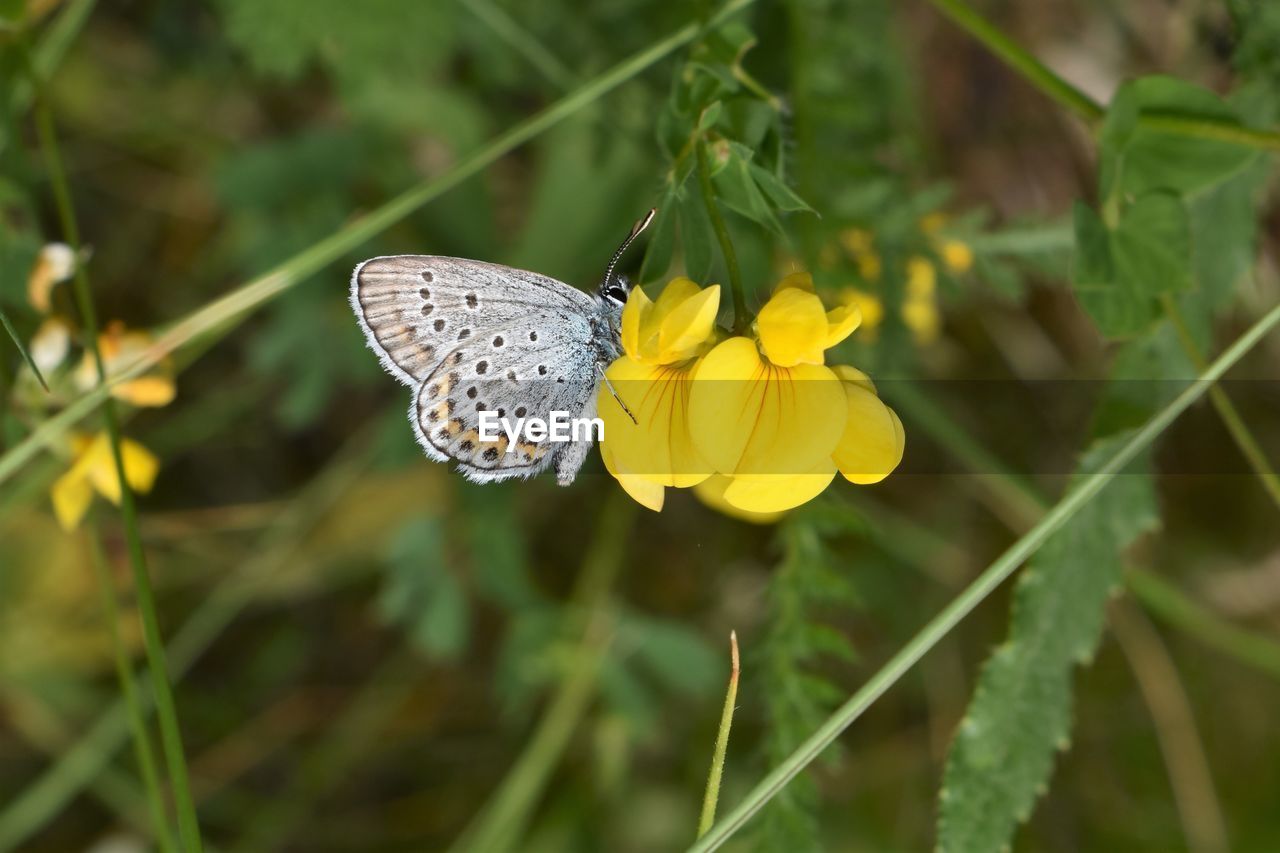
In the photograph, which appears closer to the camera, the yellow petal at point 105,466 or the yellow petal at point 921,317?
the yellow petal at point 105,466

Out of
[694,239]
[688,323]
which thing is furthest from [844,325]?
[694,239]

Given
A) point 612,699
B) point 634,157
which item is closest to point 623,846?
point 612,699

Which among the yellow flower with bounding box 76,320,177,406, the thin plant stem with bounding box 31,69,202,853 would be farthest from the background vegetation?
the thin plant stem with bounding box 31,69,202,853

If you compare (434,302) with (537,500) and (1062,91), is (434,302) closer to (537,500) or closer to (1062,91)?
(1062,91)

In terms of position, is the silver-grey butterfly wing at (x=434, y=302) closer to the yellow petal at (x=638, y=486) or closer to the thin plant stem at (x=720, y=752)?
the yellow petal at (x=638, y=486)

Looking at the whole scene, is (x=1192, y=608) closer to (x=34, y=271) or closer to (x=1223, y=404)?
(x=1223, y=404)

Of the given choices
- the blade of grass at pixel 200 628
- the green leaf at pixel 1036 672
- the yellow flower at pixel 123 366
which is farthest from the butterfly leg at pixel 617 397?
the blade of grass at pixel 200 628

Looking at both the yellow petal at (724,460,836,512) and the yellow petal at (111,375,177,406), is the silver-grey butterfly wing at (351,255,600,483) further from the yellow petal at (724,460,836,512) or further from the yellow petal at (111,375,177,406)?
the yellow petal at (111,375,177,406)
